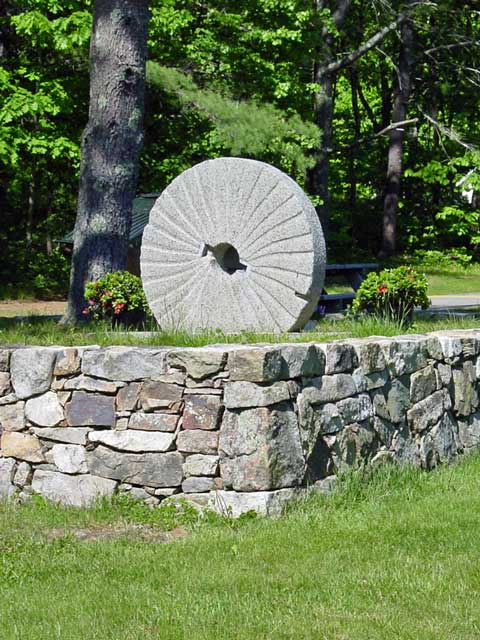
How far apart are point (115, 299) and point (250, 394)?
9.63ft

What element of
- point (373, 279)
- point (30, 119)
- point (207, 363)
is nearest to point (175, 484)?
point (207, 363)

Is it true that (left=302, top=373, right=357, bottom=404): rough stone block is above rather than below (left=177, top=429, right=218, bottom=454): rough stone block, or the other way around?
above

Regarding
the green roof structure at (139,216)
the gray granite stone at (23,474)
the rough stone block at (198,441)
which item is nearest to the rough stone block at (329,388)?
the rough stone block at (198,441)

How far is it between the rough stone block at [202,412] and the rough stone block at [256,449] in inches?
2.4

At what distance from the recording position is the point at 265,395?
502 cm

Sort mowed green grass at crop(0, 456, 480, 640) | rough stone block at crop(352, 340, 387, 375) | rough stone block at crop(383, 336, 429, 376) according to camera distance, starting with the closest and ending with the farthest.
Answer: mowed green grass at crop(0, 456, 480, 640) → rough stone block at crop(352, 340, 387, 375) → rough stone block at crop(383, 336, 429, 376)

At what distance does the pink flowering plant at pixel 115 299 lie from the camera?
769 cm

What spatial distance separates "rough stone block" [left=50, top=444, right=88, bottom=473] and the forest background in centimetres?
1037

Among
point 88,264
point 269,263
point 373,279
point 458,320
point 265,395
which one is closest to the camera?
point 265,395

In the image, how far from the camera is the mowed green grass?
362 cm

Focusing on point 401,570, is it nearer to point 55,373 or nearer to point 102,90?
point 55,373

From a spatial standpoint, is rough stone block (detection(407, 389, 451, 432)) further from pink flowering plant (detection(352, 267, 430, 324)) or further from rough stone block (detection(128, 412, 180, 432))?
rough stone block (detection(128, 412, 180, 432))

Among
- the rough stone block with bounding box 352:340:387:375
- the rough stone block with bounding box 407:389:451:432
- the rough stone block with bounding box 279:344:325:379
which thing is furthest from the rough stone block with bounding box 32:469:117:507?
the rough stone block with bounding box 407:389:451:432

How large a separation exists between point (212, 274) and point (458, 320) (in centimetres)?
250
